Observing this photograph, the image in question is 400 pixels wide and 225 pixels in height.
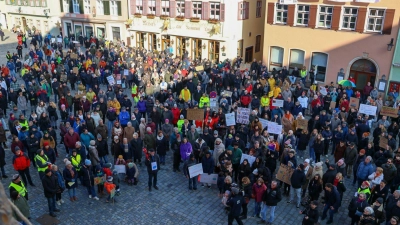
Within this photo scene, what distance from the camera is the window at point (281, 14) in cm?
2751

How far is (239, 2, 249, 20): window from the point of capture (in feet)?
102

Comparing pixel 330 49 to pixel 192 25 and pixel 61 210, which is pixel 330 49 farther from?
pixel 61 210

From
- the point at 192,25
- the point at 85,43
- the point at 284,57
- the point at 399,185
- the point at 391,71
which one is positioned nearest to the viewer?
the point at 399,185

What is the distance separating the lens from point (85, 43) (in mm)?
36719

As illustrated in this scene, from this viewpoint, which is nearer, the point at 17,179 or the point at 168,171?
the point at 17,179

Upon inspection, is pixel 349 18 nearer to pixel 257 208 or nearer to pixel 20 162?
pixel 257 208

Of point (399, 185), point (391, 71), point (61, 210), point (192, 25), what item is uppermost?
point (192, 25)

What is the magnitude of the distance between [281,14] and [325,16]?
135 inches

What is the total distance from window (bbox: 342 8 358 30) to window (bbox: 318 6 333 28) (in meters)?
0.97

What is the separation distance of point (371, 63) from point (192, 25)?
14964 millimetres

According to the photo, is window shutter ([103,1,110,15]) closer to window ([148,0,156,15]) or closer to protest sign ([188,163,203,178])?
window ([148,0,156,15])

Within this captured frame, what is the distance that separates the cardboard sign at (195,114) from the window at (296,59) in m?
13.8

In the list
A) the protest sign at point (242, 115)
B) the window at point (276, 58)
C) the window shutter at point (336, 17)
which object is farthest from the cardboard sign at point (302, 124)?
the window at point (276, 58)

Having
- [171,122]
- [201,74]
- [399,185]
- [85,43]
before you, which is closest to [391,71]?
[201,74]
